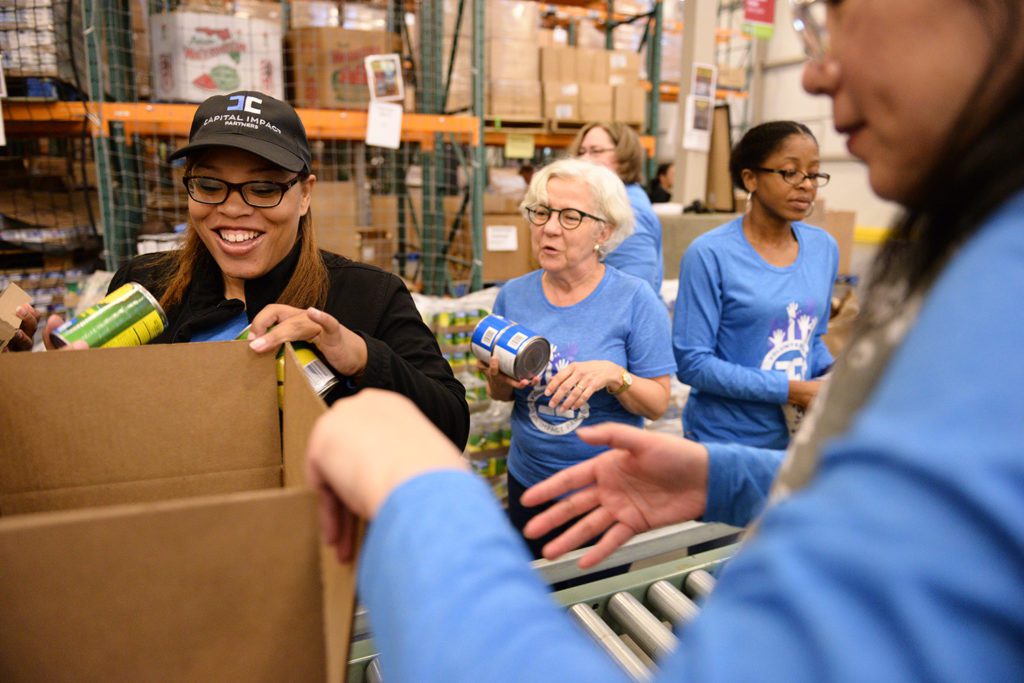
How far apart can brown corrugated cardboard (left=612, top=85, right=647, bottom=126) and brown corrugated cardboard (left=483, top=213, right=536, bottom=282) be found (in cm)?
150

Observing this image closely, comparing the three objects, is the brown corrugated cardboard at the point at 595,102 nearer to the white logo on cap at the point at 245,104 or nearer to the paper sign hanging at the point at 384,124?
the paper sign hanging at the point at 384,124

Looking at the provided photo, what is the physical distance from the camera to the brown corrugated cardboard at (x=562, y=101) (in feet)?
14.4

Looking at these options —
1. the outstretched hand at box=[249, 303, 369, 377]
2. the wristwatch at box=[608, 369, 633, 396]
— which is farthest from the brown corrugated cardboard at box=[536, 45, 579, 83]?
the outstretched hand at box=[249, 303, 369, 377]

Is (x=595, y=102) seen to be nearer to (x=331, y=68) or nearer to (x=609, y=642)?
(x=331, y=68)

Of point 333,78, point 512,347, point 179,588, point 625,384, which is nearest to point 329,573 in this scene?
point 179,588

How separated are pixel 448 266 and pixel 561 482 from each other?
3300 mm

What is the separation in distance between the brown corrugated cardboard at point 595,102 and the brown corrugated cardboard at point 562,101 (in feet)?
0.14

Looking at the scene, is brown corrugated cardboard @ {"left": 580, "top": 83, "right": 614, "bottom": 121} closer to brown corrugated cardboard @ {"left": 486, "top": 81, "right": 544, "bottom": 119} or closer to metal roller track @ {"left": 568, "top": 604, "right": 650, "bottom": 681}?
brown corrugated cardboard @ {"left": 486, "top": 81, "right": 544, "bottom": 119}

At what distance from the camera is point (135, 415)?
78cm

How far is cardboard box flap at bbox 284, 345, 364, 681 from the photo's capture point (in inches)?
18.4

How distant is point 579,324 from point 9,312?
1.28 metres

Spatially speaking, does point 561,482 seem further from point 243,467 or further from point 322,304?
point 322,304

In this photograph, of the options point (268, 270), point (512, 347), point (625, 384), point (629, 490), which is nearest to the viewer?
point (629, 490)

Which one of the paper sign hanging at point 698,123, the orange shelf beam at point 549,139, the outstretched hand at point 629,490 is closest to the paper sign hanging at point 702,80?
the paper sign hanging at point 698,123
